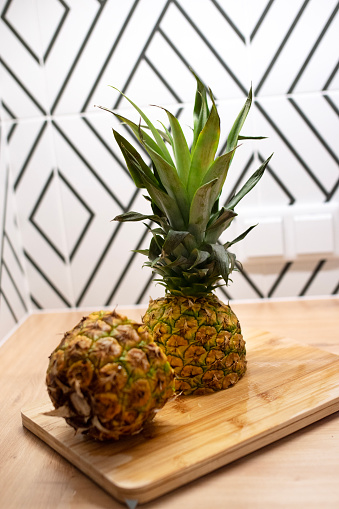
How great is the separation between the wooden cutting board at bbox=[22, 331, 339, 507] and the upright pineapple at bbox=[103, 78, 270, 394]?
6cm

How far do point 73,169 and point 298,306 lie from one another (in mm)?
639

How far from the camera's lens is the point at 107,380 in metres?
0.68

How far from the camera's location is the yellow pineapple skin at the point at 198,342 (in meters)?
0.85

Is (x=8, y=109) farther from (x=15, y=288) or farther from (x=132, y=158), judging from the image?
(x=132, y=158)

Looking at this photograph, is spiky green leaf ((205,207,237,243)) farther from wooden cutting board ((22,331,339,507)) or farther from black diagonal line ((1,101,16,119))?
black diagonal line ((1,101,16,119))

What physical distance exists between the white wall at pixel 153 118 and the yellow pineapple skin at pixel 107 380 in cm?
63

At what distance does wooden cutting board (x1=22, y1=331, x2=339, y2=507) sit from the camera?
0.66 meters

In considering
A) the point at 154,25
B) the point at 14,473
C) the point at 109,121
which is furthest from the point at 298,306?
the point at 14,473

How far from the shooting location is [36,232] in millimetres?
1477

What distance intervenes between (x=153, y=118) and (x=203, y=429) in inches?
33.4

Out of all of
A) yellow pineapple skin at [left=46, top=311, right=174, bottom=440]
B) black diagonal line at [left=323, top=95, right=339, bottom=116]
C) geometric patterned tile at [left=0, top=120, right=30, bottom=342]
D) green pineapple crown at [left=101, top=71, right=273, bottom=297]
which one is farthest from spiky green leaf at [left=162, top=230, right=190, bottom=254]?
black diagonal line at [left=323, top=95, right=339, bottom=116]

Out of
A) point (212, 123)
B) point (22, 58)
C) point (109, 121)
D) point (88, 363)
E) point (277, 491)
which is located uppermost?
point (22, 58)

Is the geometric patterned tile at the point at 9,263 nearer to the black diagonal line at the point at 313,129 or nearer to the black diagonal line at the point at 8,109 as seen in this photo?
the black diagonal line at the point at 8,109

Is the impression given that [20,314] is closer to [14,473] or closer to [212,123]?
[14,473]
